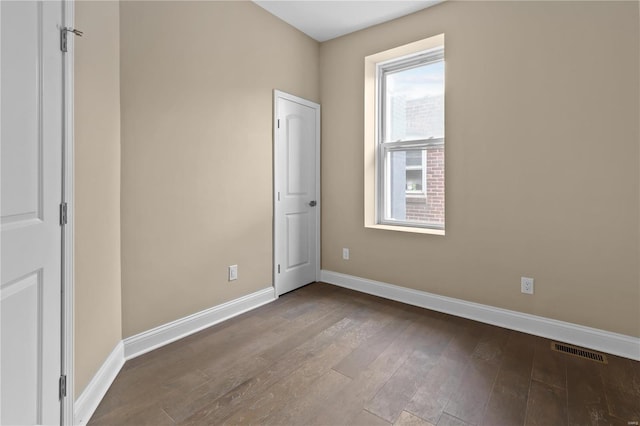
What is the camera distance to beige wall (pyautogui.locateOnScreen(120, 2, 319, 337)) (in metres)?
2.19

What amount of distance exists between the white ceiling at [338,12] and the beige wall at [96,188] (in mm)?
1596

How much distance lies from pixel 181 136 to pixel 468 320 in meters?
2.82

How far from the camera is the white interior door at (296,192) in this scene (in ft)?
11.0

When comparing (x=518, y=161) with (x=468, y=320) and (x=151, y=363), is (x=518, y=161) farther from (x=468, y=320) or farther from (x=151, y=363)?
(x=151, y=363)

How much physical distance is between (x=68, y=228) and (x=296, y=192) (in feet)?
7.71

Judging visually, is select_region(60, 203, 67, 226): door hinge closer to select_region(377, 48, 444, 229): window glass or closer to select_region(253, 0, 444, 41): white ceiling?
select_region(253, 0, 444, 41): white ceiling

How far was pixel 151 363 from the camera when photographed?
2.11 m

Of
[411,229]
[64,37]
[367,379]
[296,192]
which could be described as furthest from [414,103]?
[64,37]

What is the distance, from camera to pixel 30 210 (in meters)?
1.19

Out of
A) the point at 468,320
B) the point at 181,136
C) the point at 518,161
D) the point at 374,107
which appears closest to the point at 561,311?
the point at 468,320

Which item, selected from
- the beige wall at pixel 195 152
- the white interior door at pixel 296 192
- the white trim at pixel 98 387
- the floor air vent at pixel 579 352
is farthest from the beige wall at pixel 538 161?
the white trim at pixel 98 387

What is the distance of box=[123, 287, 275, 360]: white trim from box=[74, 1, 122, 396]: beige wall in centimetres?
19

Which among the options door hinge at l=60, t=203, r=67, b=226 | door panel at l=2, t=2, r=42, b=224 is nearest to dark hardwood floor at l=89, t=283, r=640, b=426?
door hinge at l=60, t=203, r=67, b=226

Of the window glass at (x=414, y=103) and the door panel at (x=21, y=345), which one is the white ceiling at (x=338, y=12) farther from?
the door panel at (x=21, y=345)
